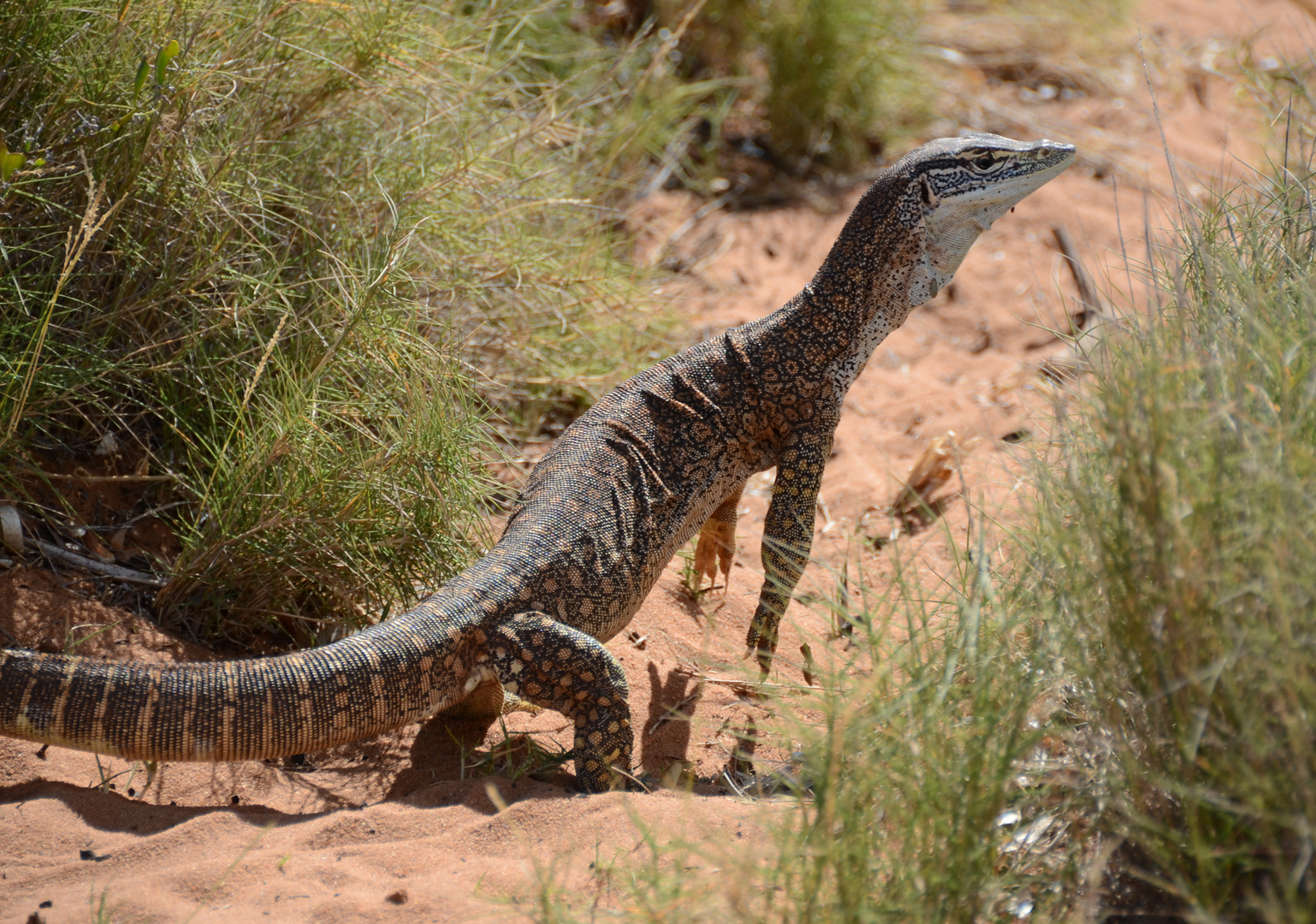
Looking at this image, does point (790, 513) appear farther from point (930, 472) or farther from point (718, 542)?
point (930, 472)

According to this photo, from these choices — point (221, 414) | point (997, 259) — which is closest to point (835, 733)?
point (221, 414)

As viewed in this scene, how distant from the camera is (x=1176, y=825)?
2.39 m

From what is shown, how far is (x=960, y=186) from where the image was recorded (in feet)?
14.0

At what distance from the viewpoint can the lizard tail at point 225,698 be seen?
2947mm

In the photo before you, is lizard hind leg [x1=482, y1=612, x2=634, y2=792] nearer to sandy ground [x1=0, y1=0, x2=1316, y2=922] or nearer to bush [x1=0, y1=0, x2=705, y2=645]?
sandy ground [x1=0, y1=0, x2=1316, y2=922]

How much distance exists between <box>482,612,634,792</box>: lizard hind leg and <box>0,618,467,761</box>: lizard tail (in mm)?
253

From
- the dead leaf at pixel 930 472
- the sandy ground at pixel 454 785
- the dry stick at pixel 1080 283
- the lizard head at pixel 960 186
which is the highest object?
the dry stick at pixel 1080 283

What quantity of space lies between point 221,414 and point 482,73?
118 inches

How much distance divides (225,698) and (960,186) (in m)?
3.43

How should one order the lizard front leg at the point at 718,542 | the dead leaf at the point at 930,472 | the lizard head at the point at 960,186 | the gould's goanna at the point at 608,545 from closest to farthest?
the gould's goanna at the point at 608,545 < the lizard head at the point at 960,186 < the lizard front leg at the point at 718,542 < the dead leaf at the point at 930,472

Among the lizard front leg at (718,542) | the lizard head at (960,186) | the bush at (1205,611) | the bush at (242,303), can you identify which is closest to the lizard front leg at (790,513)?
the lizard front leg at (718,542)

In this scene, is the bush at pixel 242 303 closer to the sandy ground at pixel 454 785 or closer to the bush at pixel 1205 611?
the sandy ground at pixel 454 785

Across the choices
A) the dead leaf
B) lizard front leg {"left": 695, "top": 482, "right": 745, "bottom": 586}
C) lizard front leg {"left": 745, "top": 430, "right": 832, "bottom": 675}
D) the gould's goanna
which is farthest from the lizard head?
the dead leaf

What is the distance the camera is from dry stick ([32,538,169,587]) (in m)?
4.08
